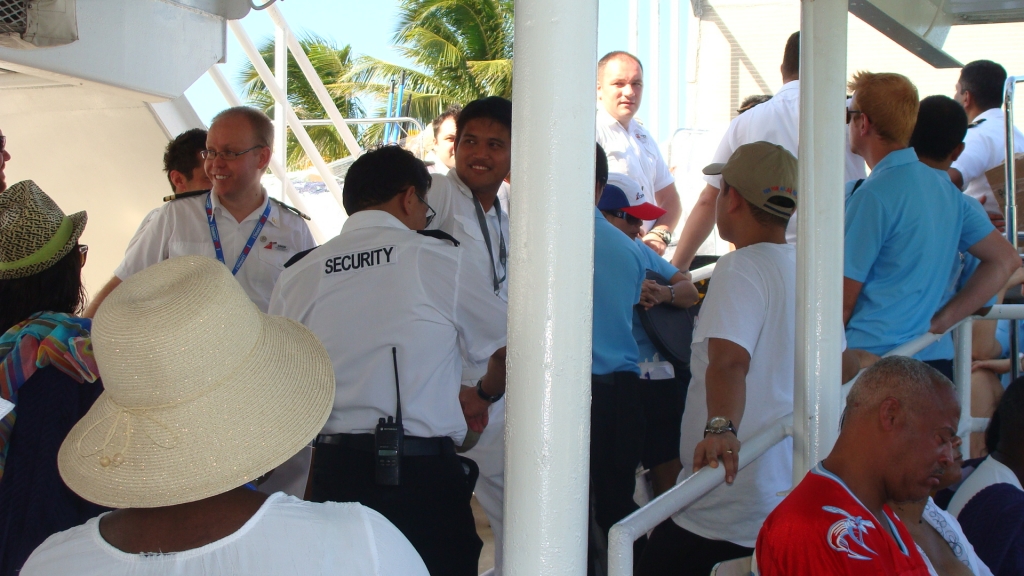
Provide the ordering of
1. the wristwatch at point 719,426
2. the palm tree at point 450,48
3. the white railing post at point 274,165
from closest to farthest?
the wristwatch at point 719,426
the white railing post at point 274,165
the palm tree at point 450,48

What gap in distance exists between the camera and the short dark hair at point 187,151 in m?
4.07

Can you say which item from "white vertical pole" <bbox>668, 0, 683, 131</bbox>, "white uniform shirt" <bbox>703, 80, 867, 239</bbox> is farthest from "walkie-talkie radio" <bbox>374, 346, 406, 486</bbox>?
"white vertical pole" <bbox>668, 0, 683, 131</bbox>

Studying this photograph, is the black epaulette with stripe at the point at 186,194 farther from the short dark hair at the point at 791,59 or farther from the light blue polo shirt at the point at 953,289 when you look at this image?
the light blue polo shirt at the point at 953,289

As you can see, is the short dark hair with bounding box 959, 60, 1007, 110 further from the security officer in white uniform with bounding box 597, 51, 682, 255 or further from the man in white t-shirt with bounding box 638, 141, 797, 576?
the man in white t-shirt with bounding box 638, 141, 797, 576

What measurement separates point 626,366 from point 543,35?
2133 millimetres

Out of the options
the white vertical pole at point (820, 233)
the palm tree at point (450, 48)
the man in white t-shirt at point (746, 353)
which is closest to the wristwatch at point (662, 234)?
the man in white t-shirt at point (746, 353)

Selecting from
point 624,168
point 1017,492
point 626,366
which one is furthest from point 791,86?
point 1017,492

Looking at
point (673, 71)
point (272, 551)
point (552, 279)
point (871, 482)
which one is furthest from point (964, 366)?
point (673, 71)

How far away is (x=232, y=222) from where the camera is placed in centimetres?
368

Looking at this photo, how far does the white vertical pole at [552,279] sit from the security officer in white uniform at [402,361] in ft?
3.78

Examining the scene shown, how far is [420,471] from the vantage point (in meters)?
2.33

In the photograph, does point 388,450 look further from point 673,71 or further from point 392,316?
point 673,71

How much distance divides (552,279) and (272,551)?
53 centimetres

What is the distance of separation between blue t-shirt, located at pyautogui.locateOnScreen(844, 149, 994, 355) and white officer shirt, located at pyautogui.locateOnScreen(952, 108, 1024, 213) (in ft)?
6.73
